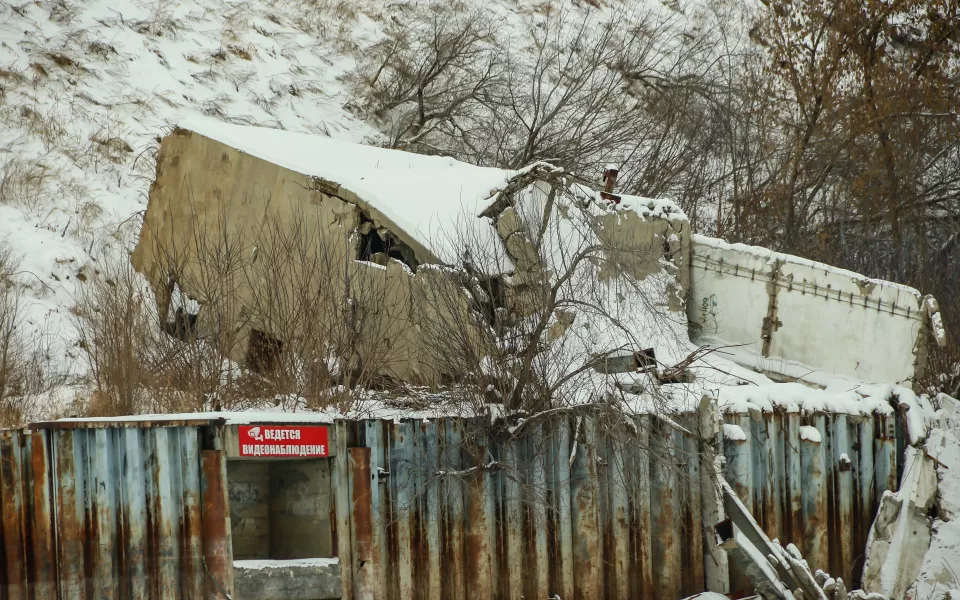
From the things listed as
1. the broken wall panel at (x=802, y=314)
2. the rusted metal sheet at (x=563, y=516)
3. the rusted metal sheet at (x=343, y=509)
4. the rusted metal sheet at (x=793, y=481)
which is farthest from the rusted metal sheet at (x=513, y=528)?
the broken wall panel at (x=802, y=314)

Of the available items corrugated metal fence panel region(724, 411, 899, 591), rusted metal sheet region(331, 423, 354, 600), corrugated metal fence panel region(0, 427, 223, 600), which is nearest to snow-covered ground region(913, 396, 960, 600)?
corrugated metal fence panel region(724, 411, 899, 591)

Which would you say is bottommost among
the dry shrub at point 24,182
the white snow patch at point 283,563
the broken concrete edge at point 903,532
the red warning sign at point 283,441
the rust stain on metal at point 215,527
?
the broken concrete edge at point 903,532

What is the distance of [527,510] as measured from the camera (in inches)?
320

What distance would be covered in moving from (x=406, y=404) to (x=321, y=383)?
71 centimetres

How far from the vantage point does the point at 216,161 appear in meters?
11.5

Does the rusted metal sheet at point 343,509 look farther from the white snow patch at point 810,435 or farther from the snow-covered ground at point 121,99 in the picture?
the white snow patch at point 810,435

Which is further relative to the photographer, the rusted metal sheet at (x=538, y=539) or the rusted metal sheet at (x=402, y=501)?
the rusted metal sheet at (x=538, y=539)

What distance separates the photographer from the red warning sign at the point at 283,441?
7.07 meters

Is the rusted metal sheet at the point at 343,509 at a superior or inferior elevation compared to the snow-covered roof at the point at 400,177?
inferior

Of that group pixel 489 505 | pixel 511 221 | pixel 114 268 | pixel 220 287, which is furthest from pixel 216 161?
pixel 489 505

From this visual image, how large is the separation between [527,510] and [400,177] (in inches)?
158

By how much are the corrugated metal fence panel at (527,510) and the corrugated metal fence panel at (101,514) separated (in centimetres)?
120

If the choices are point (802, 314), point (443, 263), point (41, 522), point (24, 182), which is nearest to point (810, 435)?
point (802, 314)

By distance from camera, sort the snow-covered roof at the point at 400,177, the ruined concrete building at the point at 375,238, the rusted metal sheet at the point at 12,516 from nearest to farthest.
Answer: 1. the rusted metal sheet at the point at 12,516
2. the ruined concrete building at the point at 375,238
3. the snow-covered roof at the point at 400,177
